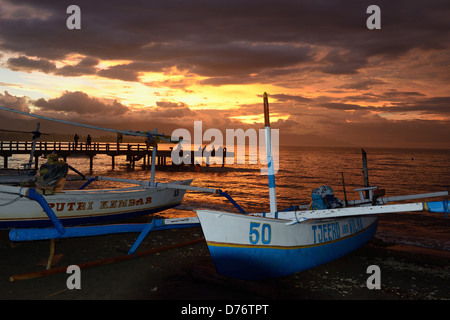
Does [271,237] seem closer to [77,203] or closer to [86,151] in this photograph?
[77,203]

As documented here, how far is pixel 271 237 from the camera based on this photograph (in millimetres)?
6723

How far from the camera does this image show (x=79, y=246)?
9773 millimetres

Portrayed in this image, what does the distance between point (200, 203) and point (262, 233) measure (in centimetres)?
1551

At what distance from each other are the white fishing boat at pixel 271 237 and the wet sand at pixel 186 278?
0.36 meters

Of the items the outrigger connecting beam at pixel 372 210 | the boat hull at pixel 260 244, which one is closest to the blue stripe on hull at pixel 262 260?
the boat hull at pixel 260 244

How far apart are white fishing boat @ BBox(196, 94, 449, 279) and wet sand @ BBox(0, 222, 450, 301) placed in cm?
36

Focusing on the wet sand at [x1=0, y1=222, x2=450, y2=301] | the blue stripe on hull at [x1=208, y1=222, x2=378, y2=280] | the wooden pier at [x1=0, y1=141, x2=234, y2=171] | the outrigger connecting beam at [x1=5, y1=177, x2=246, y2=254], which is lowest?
the wet sand at [x1=0, y1=222, x2=450, y2=301]

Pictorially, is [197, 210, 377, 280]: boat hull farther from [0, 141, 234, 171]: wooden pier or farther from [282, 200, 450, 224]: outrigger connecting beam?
[0, 141, 234, 171]: wooden pier

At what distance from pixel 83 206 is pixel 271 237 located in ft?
23.1

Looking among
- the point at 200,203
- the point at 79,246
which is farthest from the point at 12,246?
the point at 200,203

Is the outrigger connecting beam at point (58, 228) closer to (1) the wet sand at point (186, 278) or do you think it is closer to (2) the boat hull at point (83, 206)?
(1) the wet sand at point (186, 278)

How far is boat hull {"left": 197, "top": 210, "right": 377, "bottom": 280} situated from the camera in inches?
251

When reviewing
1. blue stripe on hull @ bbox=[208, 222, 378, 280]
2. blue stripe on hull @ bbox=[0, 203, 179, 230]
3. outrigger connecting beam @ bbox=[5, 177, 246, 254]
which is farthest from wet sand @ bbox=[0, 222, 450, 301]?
outrigger connecting beam @ bbox=[5, 177, 246, 254]
